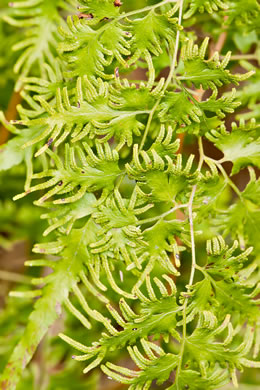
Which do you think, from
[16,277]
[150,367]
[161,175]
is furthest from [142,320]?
[16,277]

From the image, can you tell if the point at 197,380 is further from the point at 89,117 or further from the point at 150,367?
the point at 89,117

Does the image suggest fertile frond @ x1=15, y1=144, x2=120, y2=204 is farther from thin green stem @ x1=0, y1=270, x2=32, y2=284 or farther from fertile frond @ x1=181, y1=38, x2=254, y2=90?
thin green stem @ x1=0, y1=270, x2=32, y2=284

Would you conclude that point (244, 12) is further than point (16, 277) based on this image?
No

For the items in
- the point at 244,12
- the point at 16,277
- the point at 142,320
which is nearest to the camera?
the point at 142,320

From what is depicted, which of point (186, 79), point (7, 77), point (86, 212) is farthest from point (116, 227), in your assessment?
point (7, 77)

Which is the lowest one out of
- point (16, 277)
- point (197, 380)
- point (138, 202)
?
point (16, 277)

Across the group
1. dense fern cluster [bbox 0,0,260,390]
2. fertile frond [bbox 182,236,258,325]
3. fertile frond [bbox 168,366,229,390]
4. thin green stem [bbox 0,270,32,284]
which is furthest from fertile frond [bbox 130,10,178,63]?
thin green stem [bbox 0,270,32,284]

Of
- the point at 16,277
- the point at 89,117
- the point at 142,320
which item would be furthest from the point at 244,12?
the point at 16,277

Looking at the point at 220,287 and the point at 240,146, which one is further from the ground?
the point at 240,146

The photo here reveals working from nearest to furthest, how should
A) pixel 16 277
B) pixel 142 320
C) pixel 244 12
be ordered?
pixel 142 320 < pixel 244 12 < pixel 16 277

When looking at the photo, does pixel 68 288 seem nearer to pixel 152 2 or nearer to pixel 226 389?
pixel 152 2

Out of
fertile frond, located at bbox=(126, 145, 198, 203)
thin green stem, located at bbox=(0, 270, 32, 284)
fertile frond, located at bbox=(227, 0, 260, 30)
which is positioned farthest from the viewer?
thin green stem, located at bbox=(0, 270, 32, 284)
